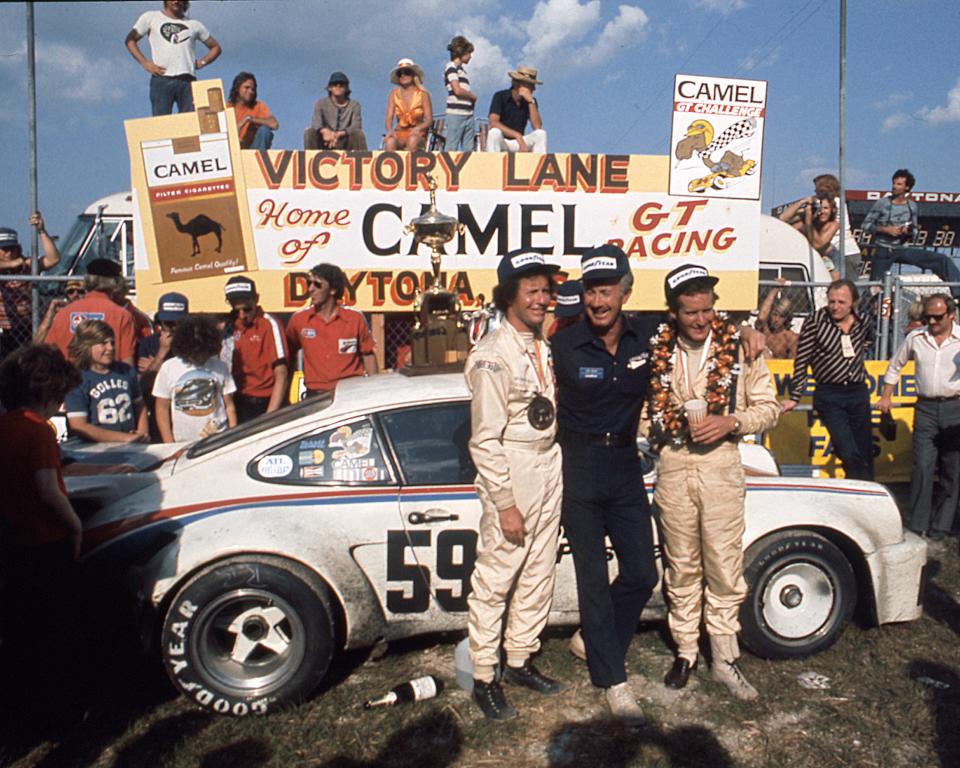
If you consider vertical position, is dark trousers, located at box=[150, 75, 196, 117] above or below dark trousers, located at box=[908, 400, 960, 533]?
above

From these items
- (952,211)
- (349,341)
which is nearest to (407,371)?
(349,341)

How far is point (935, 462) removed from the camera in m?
6.77

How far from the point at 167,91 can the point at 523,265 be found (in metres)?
6.53

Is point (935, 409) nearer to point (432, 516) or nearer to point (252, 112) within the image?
point (432, 516)

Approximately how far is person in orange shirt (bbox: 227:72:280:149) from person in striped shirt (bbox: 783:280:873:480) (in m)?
5.91

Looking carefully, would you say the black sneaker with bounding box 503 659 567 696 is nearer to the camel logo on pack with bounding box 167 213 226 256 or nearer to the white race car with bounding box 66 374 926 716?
the white race car with bounding box 66 374 926 716

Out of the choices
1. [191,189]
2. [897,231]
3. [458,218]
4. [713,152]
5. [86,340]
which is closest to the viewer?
[86,340]

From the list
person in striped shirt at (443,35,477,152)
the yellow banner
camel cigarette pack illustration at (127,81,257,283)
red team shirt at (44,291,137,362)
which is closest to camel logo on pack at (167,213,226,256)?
camel cigarette pack illustration at (127,81,257,283)

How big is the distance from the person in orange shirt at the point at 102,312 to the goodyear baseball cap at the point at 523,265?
3.59 m

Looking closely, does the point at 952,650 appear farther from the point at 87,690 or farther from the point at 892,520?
the point at 87,690

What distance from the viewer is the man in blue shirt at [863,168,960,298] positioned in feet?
34.8

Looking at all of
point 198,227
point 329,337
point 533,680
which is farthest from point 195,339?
point 533,680

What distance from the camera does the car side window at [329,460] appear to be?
384 centimetres

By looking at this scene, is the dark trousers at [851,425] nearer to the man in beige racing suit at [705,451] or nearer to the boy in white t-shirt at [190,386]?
the man in beige racing suit at [705,451]
